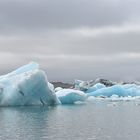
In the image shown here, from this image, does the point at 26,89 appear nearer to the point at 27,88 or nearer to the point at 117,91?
the point at 27,88

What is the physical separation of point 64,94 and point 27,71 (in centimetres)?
593

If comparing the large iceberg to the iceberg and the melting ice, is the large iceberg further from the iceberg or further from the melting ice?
the iceberg

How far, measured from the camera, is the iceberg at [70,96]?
42431 mm

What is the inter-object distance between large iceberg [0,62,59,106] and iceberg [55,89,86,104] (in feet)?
13.7

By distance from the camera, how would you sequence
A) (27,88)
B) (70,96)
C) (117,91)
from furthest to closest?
(117,91), (70,96), (27,88)

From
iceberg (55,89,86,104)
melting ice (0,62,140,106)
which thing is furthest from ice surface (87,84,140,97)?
melting ice (0,62,140,106)

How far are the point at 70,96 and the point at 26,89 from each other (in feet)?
27.3

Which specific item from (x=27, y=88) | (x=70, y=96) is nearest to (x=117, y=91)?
(x=70, y=96)

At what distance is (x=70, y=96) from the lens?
4334 centimetres

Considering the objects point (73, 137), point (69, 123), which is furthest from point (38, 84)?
point (73, 137)

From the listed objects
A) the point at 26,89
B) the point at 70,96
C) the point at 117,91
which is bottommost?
the point at 70,96

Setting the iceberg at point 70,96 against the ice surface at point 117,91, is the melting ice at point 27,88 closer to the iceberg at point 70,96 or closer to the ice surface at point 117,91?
the iceberg at point 70,96

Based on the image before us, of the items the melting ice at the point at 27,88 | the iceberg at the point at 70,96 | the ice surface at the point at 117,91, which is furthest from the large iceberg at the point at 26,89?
the ice surface at the point at 117,91

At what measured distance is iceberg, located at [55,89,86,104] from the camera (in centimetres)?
4243
